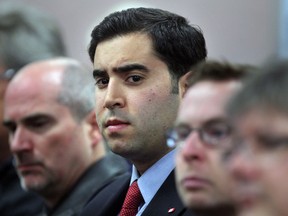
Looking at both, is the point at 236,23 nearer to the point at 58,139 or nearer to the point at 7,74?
the point at 7,74

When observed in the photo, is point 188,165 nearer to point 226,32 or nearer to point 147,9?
point 147,9

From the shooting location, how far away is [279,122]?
1.89 meters

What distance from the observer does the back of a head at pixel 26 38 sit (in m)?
4.99

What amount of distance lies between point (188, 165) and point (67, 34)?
5079 millimetres

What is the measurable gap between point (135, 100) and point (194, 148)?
923 millimetres

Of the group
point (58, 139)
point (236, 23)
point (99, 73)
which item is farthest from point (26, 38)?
point (236, 23)

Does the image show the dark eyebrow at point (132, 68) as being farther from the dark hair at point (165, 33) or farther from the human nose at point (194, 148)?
the human nose at point (194, 148)

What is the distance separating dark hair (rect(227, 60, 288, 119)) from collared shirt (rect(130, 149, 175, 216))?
4.50 ft

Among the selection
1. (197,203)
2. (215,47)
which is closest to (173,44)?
(197,203)

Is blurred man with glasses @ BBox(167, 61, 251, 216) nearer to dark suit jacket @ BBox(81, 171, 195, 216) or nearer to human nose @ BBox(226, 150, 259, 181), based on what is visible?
human nose @ BBox(226, 150, 259, 181)

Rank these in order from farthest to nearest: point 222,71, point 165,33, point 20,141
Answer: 1. point 20,141
2. point 165,33
3. point 222,71

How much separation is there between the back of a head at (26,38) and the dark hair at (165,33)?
58.4 inches

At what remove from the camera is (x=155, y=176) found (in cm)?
338

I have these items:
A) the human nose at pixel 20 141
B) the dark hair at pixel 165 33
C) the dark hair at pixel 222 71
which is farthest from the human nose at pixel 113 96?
the human nose at pixel 20 141
